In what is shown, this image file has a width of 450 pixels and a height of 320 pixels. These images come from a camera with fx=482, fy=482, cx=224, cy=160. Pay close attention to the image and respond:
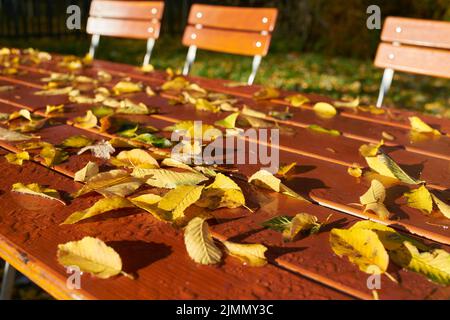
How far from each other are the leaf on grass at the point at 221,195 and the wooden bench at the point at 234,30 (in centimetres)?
164

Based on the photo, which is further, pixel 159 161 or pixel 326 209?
pixel 159 161

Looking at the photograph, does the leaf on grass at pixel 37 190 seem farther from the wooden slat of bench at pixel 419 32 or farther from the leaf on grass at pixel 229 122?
the wooden slat of bench at pixel 419 32

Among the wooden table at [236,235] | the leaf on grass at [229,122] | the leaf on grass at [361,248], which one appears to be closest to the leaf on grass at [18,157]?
the wooden table at [236,235]

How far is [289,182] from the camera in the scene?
3.14ft

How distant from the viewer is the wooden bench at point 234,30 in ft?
8.14

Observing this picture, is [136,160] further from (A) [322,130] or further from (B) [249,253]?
(A) [322,130]

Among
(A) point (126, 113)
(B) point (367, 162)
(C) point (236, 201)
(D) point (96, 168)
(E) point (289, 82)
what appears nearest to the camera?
(C) point (236, 201)

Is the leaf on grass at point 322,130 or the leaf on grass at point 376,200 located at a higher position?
the leaf on grass at point 376,200

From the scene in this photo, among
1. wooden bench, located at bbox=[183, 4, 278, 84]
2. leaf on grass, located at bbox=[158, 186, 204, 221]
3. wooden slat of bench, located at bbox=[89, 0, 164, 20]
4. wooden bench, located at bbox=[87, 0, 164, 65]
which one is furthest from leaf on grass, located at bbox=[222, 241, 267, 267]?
wooden slat of bench, located at bbox=[89, 0, 164, 20]

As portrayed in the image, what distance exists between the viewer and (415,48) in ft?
7.05

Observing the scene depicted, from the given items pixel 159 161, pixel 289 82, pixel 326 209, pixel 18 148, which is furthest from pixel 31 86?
pixel 289 82

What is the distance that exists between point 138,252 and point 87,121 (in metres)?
0.79
